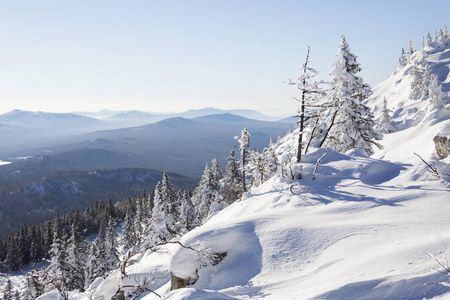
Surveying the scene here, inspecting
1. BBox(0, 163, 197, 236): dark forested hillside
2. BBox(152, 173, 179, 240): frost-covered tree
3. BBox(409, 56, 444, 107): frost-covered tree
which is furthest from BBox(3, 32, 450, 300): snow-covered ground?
BBox(0, 163, 197, 236): dark forested hillside

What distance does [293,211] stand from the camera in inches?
387

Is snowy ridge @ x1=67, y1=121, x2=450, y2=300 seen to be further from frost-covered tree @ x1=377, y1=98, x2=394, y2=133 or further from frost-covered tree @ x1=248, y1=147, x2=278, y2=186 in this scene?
frost-covered tree @ x1=377, y1=98, x2=394, y2=133

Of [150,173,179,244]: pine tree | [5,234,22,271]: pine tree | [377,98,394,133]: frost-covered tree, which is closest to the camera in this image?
[150,173,179,244]: pine tree

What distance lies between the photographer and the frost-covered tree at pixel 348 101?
2056 centimetres

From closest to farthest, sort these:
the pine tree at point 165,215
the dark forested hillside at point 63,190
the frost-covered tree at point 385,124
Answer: the pine tree at point 165,215 < the frost-covered tree at point 385,124 < the dark forested hillside at point 63,190

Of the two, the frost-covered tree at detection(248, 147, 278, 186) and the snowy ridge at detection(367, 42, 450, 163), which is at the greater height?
the snowy ridge at detection(367, 42, 450, 163)

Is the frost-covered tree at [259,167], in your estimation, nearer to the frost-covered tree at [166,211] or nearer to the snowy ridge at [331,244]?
the snowy ridge at [331,244]

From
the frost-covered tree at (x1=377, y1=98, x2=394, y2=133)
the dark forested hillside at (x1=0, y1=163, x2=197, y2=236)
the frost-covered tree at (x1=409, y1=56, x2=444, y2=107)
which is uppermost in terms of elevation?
the frost-covered tree at (x1=409, y1=56, x2=444, y2=107)

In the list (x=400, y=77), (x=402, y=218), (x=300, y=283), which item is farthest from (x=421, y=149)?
(x=400, y=77)

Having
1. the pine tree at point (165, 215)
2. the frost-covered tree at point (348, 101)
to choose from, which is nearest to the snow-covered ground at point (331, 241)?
the frost-covered tree at point (348, 101)

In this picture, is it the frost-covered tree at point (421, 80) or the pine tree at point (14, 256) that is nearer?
the pine tree at point (14, 256)

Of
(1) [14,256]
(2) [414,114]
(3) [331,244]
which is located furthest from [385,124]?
(1) [14,256]

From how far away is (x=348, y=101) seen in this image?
21.5m

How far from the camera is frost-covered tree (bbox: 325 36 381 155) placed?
20562 mm
